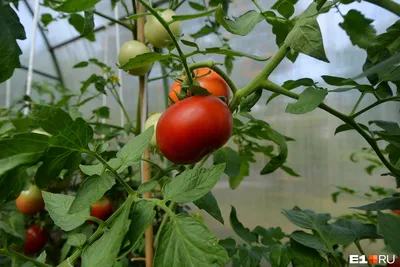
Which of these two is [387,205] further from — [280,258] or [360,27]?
[360,27]

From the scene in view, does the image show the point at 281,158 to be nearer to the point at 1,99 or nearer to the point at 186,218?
the point at 186,218

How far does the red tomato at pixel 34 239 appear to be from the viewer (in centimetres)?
63

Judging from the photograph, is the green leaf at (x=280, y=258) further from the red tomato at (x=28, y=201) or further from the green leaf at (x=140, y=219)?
the red tomato at (x=28, y=201)

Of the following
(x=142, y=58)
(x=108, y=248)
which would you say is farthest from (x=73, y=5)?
(x=108, y=248)

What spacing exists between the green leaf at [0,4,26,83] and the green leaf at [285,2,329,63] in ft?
0.80

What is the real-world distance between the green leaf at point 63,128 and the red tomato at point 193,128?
2.9 inches

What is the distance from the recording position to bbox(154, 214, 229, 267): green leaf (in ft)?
0.72

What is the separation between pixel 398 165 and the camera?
0.39m

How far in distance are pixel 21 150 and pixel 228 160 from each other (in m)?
0.26

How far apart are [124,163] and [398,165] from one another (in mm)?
327

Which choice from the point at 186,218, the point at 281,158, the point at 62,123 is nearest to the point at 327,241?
the point at 281,158

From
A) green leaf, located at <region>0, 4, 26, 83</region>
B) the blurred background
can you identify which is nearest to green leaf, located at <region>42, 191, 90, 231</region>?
green leaf, located at <region>0, 4, 26, 83</region>

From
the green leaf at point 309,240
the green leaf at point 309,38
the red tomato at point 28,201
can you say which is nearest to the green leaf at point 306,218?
the green leaf at point 309,240

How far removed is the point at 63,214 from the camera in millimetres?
289
